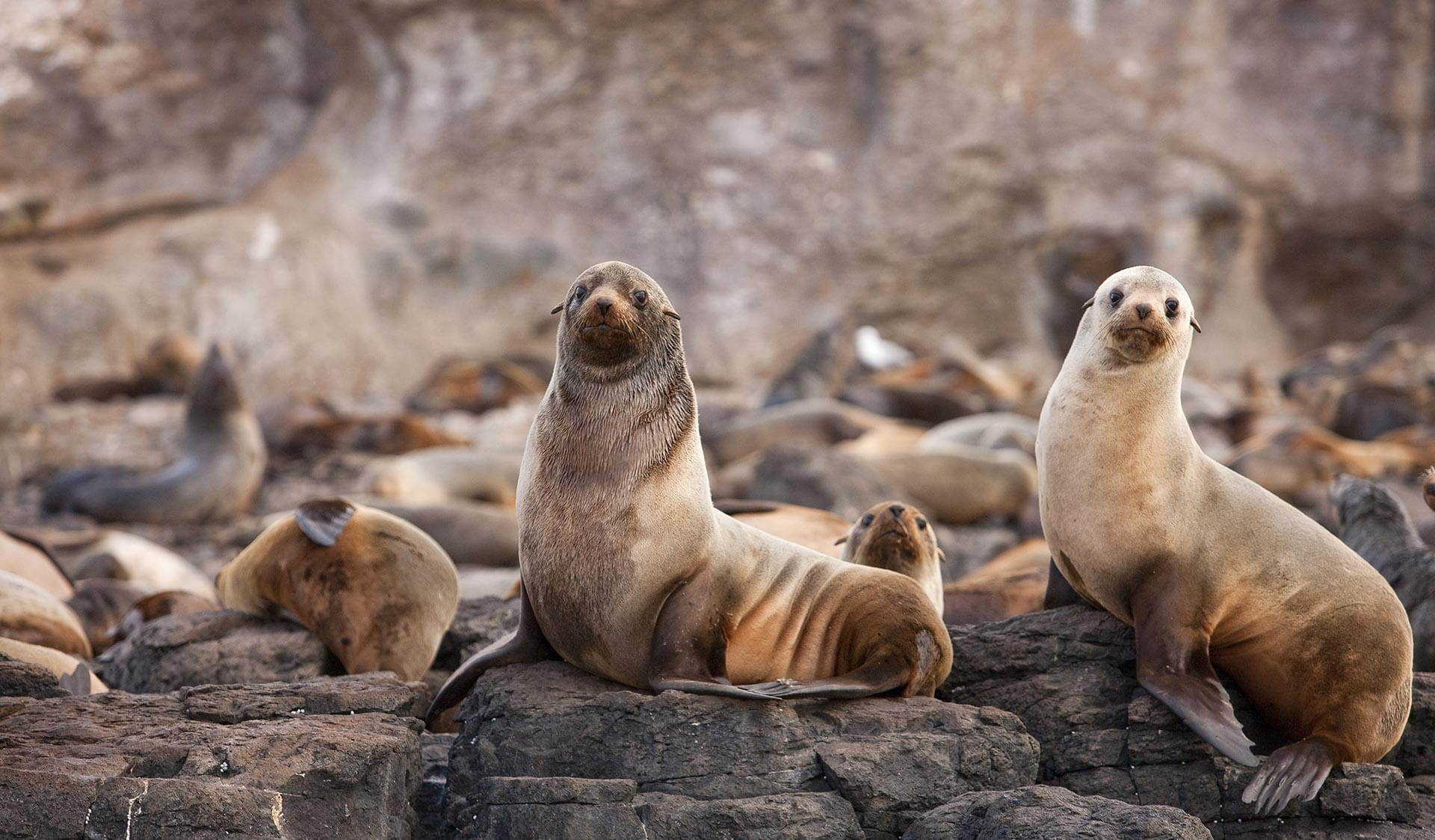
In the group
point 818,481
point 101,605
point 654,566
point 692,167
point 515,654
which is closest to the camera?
point 654,566

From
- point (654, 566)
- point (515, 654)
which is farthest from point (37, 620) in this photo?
point (654, 566)

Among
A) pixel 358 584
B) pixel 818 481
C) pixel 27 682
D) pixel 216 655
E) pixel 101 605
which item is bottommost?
pixel 818 481

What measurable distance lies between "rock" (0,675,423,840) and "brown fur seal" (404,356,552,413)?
35.9ft

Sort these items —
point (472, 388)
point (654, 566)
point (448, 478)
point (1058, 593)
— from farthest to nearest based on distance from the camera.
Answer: point (472, 388), point (448, 478), point (1058, 593), point (654, 566)

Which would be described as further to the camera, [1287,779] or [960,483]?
[960,483]

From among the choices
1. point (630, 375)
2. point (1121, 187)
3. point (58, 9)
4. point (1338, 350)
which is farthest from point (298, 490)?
point (1338, 350)

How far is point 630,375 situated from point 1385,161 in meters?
17.1

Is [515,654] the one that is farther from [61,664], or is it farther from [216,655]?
[61,664]

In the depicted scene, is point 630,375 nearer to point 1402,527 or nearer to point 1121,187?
point 1402,527

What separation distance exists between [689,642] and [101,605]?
154 inches

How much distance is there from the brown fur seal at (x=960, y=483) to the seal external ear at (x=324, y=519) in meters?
5.19

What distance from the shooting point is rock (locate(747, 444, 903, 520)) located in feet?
27.8

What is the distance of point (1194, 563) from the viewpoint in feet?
12.6

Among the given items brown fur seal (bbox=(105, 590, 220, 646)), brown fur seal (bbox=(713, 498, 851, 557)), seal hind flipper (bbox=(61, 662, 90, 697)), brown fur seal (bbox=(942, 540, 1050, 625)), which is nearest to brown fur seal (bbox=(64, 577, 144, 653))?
brown fur seal (bbox=(105, 590, 220, 646))
